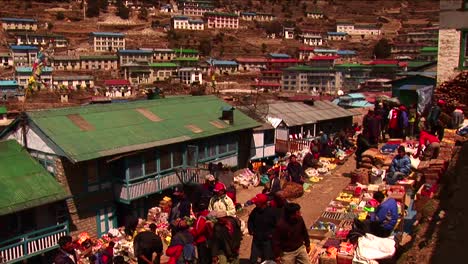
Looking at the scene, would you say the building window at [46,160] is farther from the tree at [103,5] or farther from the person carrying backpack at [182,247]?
the tree at [103,5]

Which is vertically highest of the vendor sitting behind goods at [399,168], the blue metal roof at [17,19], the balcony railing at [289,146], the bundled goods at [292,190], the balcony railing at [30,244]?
the blue metal roof at [17,19]

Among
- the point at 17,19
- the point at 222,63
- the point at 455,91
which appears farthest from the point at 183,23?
the point at 455,91

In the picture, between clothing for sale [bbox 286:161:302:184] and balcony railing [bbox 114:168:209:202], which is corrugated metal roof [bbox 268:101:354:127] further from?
clothing for sale [bbox 286:161:302:184]

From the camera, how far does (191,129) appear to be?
14672mm

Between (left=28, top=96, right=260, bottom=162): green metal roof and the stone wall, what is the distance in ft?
22.0

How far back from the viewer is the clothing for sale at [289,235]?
5.88 meters

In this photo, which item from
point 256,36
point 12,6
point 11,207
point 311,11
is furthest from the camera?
point 311,11

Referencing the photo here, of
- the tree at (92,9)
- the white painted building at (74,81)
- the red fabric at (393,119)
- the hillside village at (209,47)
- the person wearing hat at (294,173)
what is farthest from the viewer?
the tree at (92,9)

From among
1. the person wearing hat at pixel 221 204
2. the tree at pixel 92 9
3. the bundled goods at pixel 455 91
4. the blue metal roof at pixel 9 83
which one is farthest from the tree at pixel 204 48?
the person wearing hat at pixel 221 204

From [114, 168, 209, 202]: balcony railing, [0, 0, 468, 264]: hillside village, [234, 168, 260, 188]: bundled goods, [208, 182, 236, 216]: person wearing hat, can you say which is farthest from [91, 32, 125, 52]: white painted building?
[208, 182, 236, 216]: person wearing hat

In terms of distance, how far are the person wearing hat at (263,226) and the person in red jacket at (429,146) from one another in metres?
6.31

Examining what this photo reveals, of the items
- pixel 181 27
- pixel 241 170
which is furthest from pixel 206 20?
pixel 241 170

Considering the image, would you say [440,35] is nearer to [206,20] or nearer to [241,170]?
[241,170]

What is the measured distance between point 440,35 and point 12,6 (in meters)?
123
